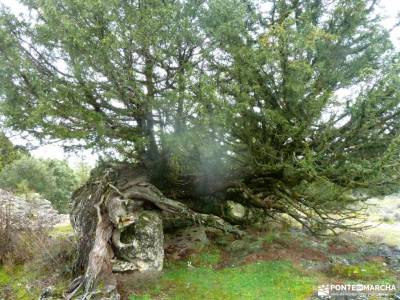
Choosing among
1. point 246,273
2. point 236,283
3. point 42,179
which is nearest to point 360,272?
point 246,273

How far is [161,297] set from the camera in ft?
31.2

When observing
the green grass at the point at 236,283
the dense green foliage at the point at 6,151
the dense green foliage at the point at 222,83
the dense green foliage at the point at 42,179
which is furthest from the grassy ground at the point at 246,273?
the dense green foliage at the point at 42,179

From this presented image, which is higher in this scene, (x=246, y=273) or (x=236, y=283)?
(x=246, y=273)

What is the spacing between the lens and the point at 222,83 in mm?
10383

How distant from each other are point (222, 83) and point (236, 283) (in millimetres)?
5613

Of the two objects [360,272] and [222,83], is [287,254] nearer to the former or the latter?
[360,272]

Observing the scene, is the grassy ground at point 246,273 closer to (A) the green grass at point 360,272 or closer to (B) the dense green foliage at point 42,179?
(A) the green grass at point 360,272

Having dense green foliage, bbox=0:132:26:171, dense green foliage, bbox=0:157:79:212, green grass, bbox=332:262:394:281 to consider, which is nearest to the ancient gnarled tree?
dense green foliage, bbox=0:132:26:171

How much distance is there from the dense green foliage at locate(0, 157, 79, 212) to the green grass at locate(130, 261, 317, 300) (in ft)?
81.1

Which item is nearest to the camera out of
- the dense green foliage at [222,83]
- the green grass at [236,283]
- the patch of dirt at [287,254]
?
the dense green foliage at [222,83]

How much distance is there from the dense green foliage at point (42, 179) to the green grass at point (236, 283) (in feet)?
81.1

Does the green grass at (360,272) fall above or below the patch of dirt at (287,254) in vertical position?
below

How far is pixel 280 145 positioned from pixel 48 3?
23.2 ft

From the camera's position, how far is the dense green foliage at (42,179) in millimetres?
33656
